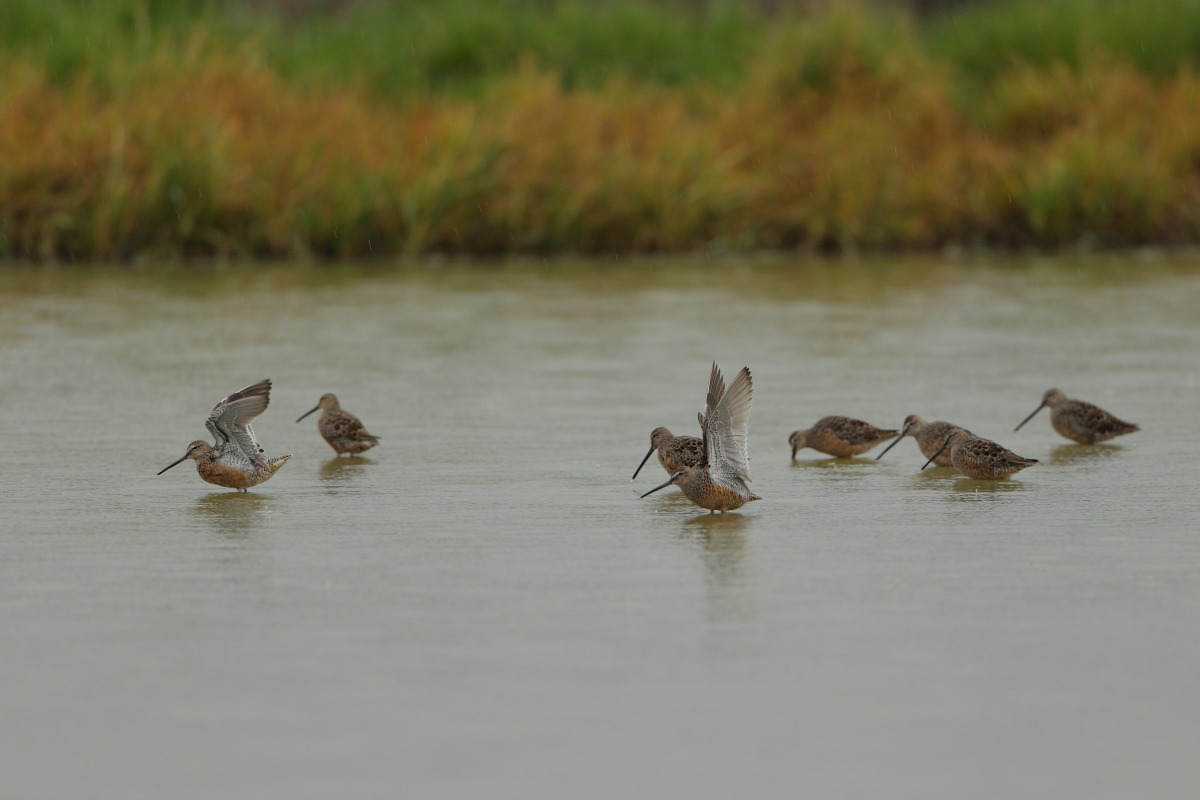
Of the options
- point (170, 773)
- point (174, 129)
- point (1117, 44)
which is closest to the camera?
point (170, 773)

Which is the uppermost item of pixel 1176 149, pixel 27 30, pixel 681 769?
pixel 27 30

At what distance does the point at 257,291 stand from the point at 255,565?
10.5 m

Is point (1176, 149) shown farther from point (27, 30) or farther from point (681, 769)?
point (681, 769)

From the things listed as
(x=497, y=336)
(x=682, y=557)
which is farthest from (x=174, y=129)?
(x=682, y=557)

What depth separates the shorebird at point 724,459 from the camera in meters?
7.00

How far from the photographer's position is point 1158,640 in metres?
5.14

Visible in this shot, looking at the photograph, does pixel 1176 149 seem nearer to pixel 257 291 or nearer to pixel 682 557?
pixel 257 291

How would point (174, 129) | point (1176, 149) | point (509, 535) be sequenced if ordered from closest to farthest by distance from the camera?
point (509, 535)
point (174, 129)
point (1176, 149)

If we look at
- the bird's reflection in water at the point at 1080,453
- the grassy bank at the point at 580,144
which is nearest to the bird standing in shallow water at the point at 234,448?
the bird's reflection in water at the point at 1080,453

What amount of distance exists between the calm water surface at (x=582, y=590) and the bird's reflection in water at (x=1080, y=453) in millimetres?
51

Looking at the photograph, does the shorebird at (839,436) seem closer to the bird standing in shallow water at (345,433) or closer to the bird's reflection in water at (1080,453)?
the bird's reflection in water at (1080,453)

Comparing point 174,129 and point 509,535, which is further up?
point 174,129

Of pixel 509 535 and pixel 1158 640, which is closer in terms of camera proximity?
pixel 1158 640

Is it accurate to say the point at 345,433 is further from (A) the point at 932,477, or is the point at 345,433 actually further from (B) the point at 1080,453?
(B) the point at 1080,453
